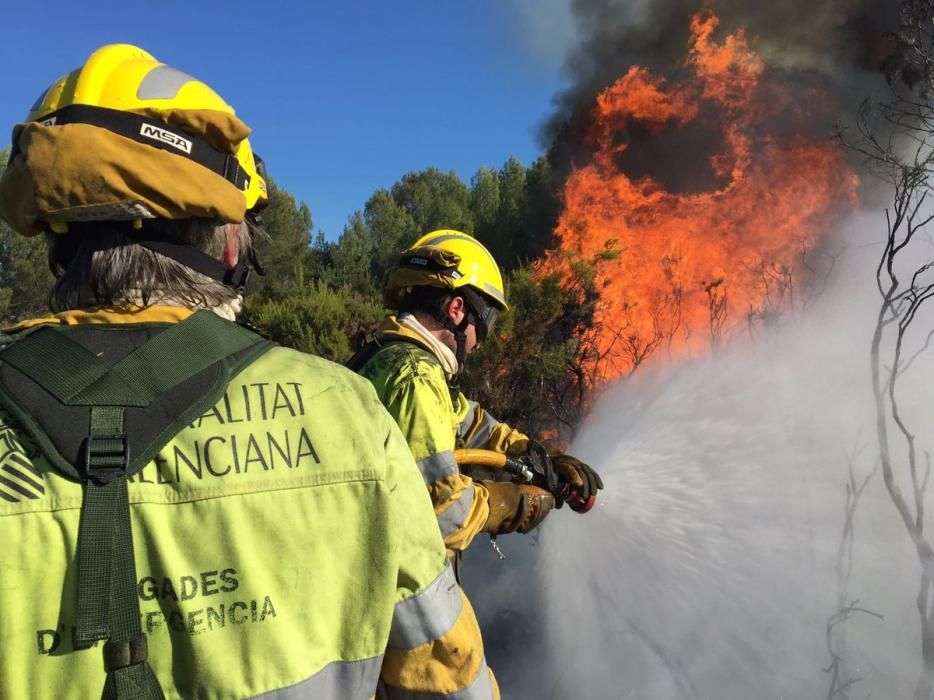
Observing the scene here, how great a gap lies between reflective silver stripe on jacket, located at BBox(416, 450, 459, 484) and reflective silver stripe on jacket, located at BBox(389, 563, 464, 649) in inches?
39.2

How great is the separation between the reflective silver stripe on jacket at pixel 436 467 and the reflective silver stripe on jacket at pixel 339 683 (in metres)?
1.13

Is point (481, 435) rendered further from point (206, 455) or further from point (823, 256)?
point (823, 256)

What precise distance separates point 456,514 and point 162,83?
1667 millimetres

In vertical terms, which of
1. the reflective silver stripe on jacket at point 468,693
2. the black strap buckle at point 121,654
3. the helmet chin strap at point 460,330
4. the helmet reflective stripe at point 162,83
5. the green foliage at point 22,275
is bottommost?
the reflective silver stripe on jacket at point 468,693

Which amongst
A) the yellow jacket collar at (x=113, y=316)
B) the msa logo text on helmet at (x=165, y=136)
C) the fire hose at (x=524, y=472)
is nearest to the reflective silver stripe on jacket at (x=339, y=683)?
the yellow jacket collar at (x=113, y=316)

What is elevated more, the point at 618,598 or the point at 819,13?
the point at 819,13

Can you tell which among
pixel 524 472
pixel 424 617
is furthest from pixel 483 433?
pixel 424 617

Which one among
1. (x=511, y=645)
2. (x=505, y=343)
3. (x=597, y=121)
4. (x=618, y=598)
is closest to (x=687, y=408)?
(x=618, y=598)

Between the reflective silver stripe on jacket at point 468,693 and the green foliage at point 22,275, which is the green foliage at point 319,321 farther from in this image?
the green foliage at point 22,275

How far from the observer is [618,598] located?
4.88 meters

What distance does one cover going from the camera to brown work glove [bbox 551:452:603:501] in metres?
3.32

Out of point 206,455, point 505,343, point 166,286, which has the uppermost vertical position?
point 505,343

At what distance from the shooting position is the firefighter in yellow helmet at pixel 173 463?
89 centimetres

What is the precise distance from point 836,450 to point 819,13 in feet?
49.3
